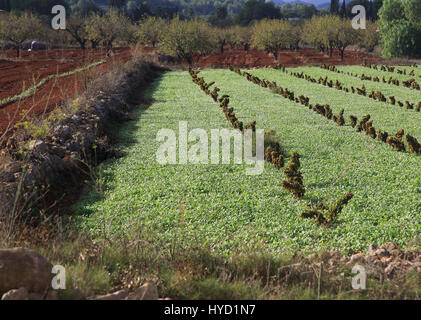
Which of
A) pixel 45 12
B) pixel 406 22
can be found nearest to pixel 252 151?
pixel 406 22

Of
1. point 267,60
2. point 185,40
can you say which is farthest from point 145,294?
point 267,60

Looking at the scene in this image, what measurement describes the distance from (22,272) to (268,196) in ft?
18.0

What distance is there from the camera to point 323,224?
6.86 m

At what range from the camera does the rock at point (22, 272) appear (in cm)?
373

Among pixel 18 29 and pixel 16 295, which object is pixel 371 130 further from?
pixel 18 29

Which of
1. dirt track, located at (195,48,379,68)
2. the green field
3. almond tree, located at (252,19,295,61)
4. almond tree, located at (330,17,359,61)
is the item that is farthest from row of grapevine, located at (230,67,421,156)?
almond tree, located at (330,17,359,61)

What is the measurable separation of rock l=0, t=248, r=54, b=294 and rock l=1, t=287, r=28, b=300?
0.27 meters

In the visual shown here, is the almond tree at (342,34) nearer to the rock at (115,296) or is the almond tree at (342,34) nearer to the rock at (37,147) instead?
the rock at (37,147)

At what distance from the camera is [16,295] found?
340 cm

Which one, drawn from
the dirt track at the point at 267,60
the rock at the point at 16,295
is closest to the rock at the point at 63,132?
the rock at the point at 16,295

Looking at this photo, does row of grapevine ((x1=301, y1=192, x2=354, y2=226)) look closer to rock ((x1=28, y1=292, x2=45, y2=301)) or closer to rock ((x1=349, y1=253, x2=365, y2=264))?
rock ((x1=349, y1=253, x2=365, y2=264))

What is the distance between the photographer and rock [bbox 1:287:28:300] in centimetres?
338

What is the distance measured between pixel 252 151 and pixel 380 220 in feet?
16.0

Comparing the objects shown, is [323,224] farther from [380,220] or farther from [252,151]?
[252,151]
